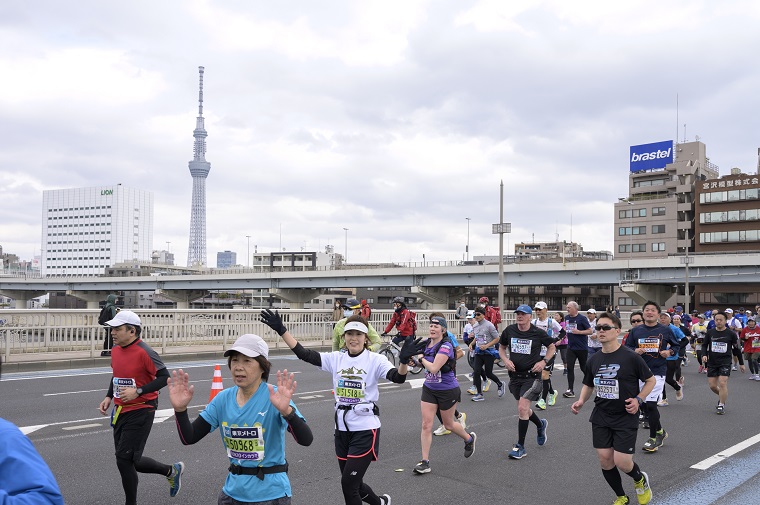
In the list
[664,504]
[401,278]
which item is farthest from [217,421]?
[401,278]

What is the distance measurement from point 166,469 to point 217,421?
2503 millimetres

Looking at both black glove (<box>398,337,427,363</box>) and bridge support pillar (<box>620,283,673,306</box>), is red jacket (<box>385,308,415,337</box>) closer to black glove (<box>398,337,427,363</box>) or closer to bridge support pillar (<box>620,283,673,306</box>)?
black glove (<box>398,337,427,363</box>)

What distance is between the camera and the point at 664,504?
245 inches

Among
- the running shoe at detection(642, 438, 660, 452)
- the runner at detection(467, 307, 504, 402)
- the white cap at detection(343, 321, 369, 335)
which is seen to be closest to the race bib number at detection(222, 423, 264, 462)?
the white cap at detection(343, 321, 369, 335)

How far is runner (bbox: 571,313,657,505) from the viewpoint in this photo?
6059 mm

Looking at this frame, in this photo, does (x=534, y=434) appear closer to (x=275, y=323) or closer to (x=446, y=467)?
(x=446, y=467)

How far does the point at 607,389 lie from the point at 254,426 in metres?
4.04

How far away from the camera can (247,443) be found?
3637mm

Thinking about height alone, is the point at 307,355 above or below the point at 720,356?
above

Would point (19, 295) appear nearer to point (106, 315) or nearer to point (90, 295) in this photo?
point (90, 295)

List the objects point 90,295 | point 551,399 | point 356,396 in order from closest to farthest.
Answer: point 356,396, point 551,399, point 90,295

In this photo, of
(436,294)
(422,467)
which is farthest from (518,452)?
(436,294)

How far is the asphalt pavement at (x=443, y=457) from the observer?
653cm

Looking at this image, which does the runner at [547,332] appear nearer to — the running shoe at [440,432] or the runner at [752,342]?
the running shoe at [440,432]
